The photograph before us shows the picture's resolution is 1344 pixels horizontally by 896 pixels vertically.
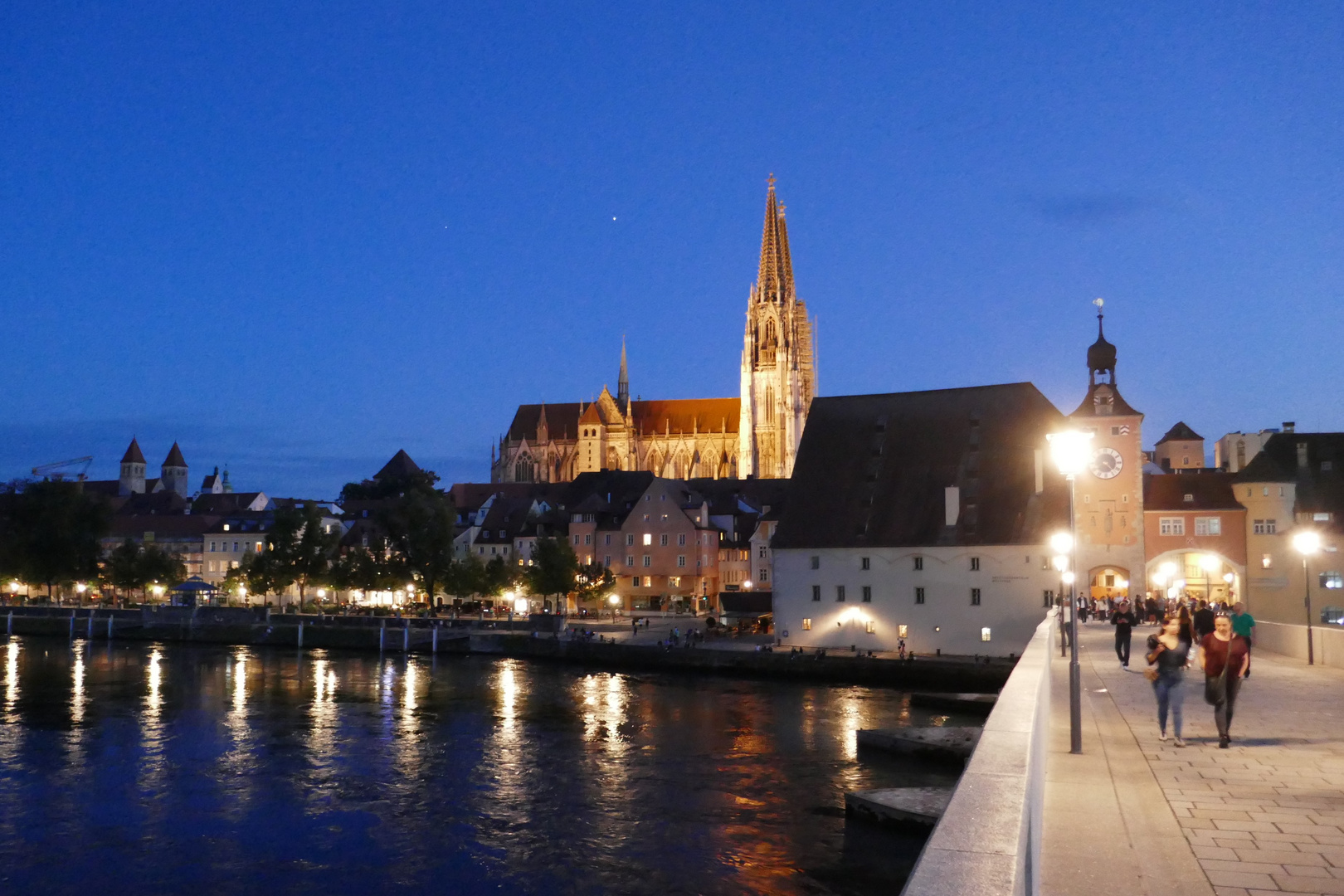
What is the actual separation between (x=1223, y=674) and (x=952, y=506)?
145 ft

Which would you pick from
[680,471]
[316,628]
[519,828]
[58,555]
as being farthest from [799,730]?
[680,471]

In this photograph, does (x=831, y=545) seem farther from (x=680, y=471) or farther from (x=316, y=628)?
(x=680, y=471)

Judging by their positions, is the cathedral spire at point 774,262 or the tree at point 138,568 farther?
the cathedral spire at point 774,262

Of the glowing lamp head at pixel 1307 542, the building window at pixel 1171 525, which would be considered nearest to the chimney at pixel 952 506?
the building window at pixel 1171 525

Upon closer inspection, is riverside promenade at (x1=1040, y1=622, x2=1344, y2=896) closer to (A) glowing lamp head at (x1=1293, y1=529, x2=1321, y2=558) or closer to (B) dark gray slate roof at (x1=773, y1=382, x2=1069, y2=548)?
(A) glowing lamp head at (x1=1293, y1=529, x2=1321, y2=558)

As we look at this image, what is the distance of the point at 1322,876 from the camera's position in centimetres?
773

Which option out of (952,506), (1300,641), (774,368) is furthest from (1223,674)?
(774,368)

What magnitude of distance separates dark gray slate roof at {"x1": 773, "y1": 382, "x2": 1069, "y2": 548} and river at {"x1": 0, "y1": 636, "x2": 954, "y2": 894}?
36.1 ft

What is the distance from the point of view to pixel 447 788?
28.7 m

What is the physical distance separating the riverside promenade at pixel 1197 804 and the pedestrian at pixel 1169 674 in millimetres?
283

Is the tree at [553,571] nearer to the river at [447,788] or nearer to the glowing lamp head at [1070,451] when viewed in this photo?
the river at [447,788]

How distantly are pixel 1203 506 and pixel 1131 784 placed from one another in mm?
54805

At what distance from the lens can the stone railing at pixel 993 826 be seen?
4.89 meters

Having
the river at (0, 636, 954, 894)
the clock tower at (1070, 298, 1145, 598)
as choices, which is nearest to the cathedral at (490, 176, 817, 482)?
the clock tower at (1070, 298, 1145, 598)
